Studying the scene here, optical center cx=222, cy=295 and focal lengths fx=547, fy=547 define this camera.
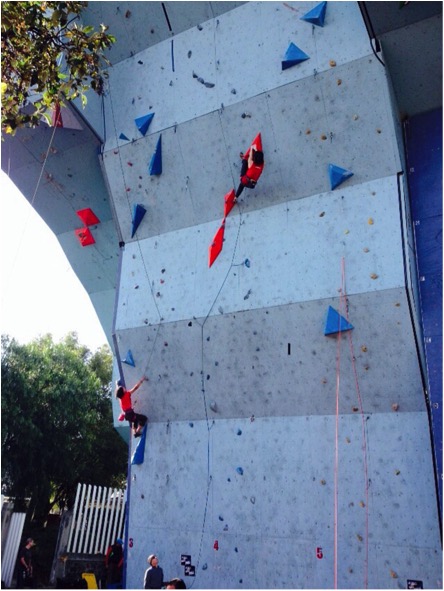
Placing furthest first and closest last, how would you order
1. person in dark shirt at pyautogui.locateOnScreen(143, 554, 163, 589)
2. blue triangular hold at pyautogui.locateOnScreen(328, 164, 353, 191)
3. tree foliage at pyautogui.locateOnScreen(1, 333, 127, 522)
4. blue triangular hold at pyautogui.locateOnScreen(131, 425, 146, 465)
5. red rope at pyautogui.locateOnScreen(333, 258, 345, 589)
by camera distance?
tree foliage at pyautogui.locateOnScreen(1, 333, 127, 522) → blue triangular hold at pyautogui.locateOnScreen(131, 425, 146, 465) → blue triangular hold at pyautogui.locateOnScreen(328, 164, 353, 191) → person in dark shirt at pyautogui.locateOnScreen(143, 554, 163, 589) → red rope at pyautogui.locateOnScreen(333, 258, 345, 589)

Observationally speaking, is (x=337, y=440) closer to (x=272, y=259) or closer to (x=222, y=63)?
(x=272, y=259)

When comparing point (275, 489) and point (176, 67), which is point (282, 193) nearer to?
point (176, 67)

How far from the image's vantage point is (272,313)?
5516mm

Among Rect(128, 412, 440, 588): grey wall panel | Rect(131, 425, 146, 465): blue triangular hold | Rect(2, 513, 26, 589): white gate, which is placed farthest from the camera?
Rect(131, 425, 146, 465): blue triangular hold

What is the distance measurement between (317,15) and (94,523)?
7072 millimetres

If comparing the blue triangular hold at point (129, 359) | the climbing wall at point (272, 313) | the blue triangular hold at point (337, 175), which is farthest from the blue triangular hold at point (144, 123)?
the blue triangular hold at point (129, 359)

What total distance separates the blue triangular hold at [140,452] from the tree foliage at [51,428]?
4.83m

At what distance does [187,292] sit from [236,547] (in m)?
2.67

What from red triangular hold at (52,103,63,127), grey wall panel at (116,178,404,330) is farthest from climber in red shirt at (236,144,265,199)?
red triangular hold at (52,103,63,127)

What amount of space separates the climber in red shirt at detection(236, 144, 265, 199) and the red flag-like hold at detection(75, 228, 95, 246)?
3248 mm

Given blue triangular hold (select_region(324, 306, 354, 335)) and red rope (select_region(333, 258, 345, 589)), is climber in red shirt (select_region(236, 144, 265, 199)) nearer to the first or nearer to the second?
red rope (select_region(333, 258, 345, 589))

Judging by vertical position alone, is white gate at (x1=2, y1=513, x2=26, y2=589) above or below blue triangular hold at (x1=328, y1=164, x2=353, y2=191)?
below

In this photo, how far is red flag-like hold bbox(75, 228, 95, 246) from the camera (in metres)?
8.20

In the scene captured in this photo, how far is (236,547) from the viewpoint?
537 cm
